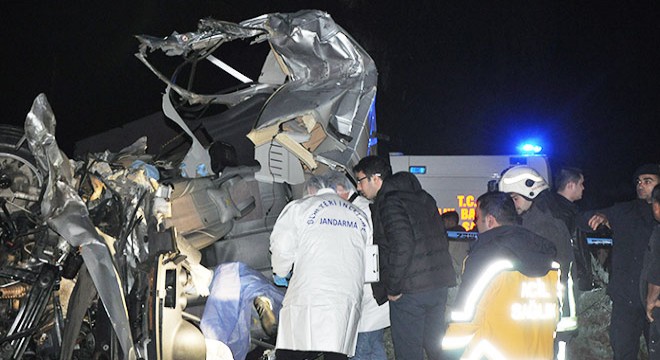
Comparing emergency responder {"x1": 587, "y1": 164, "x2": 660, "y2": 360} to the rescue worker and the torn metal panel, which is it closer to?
the rescue worker

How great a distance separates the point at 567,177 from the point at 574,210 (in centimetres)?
28

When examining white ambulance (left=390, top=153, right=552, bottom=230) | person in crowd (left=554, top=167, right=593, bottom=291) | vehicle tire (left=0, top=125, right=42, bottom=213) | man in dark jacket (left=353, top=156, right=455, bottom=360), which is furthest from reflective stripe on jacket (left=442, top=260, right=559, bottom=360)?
white ambulance (left=390, top=153, right=552, bottom=230)

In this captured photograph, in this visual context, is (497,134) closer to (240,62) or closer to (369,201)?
(240,62)

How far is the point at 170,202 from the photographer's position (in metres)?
5.50

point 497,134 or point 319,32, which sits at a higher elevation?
point 497,134

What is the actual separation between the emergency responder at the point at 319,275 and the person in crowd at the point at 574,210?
65.7 inches

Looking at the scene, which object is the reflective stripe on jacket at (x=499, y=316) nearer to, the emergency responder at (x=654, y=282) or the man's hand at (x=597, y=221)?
the emergency responder at (x=654, y=282)

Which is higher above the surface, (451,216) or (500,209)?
(451,216)

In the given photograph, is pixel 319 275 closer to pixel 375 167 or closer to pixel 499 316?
pixel 375 167

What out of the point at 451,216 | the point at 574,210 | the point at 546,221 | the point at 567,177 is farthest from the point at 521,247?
the point at 451,216

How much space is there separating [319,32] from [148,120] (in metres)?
4.48

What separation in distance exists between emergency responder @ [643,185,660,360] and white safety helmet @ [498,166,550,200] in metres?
0.84

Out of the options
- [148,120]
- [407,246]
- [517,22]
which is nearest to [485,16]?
[517,22]

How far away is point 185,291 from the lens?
517 cm
